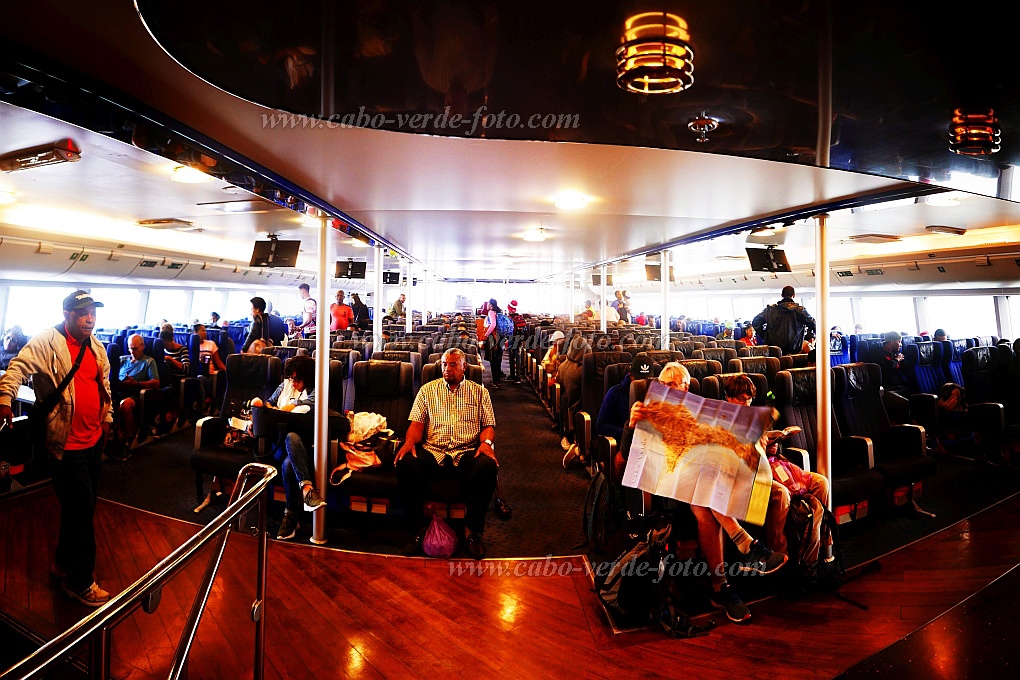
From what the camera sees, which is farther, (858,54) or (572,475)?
(572,475)

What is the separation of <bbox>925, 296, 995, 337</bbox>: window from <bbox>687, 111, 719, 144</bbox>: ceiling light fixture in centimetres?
1106

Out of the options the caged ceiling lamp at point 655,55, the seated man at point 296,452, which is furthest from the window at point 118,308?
the caged ceiling lamp at point 655,55

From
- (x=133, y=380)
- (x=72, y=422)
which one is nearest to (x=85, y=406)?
(x=72, y=422)

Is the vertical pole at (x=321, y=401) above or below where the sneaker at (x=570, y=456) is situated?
above

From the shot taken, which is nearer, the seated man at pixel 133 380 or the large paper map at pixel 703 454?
the large paper map at pixel 703 454

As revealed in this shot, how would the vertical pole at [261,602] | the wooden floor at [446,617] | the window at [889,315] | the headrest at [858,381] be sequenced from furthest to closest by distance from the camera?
the window at [889,315]
the headrest at [858,381]
the wooden floor at [446,617]
the vertical pole at [261,602]

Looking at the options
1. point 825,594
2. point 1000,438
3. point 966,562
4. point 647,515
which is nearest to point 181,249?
point 647,515

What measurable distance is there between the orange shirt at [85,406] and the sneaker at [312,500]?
1359mm

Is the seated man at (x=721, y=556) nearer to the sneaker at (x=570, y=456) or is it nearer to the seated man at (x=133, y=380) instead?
the sneaker at (x=570, y=456)

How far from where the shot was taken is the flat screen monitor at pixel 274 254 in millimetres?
6168

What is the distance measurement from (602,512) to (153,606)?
8.25 feet

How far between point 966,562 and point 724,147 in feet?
11.9

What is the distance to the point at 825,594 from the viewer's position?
3209mm

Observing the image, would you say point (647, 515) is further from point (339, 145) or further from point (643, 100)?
point (339, 145)
